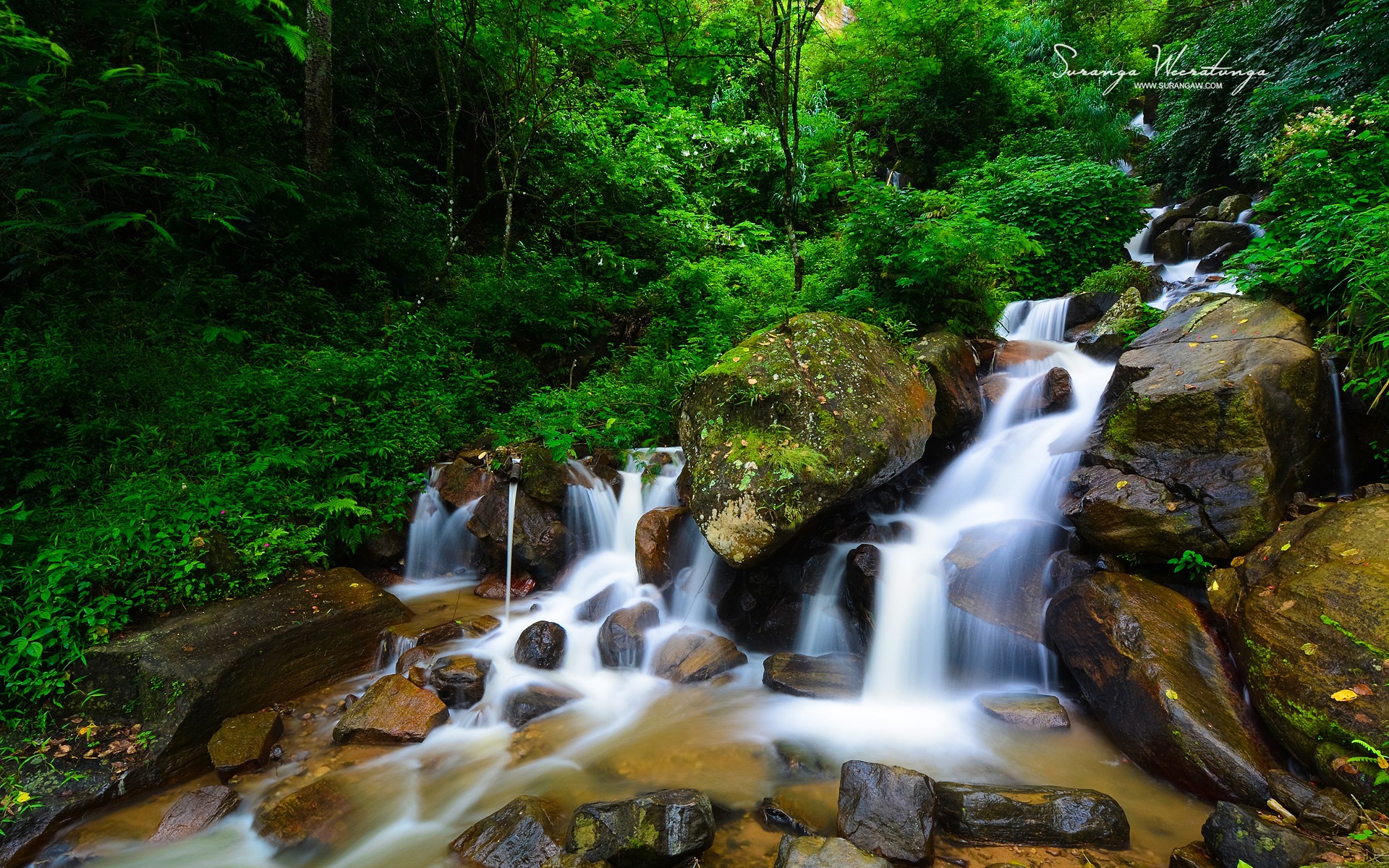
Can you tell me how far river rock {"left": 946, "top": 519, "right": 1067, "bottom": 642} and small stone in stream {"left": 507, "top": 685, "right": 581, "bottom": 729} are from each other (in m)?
3.48

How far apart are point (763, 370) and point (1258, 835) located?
4121 mm

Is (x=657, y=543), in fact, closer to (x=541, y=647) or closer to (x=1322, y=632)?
(x=541, y=647)

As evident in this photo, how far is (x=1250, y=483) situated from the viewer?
436cm

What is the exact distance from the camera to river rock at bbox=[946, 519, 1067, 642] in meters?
4.93

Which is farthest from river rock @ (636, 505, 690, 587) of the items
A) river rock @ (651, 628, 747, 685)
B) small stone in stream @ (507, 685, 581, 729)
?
small stone in stream @ (507, 685, 581, 729)

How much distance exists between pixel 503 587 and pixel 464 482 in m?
1.39

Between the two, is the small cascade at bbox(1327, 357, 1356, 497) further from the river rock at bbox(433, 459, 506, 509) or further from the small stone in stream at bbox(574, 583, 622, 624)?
the river rock at bbox(433, 459, 506, 509)

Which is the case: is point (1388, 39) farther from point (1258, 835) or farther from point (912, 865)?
point (912, 865)

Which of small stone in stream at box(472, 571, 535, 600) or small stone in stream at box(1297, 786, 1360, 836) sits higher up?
small stone in stream at box(472, 571, 535, 600)

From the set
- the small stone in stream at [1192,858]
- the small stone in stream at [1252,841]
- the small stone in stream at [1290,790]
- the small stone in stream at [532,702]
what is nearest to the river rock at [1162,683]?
the small stone in stream at [1290,790]

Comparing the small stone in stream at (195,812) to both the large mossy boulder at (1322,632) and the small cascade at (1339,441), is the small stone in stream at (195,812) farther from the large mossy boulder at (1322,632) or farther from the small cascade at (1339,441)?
the small cascade at (1339,441)

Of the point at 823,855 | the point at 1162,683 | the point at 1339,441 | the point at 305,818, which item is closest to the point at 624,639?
the point at 305,818

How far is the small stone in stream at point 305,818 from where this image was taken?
3518 millimetres

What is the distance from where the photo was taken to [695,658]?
A: 5.36 meters
